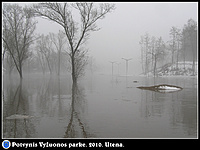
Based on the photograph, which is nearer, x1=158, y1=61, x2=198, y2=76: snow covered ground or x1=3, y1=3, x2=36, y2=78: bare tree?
x1=3, y1=3, x2=36, y2=78: bare tree

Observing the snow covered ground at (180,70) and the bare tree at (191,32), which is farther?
the bare tree at (191,32)

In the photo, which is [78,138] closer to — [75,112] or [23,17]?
[75,112]
